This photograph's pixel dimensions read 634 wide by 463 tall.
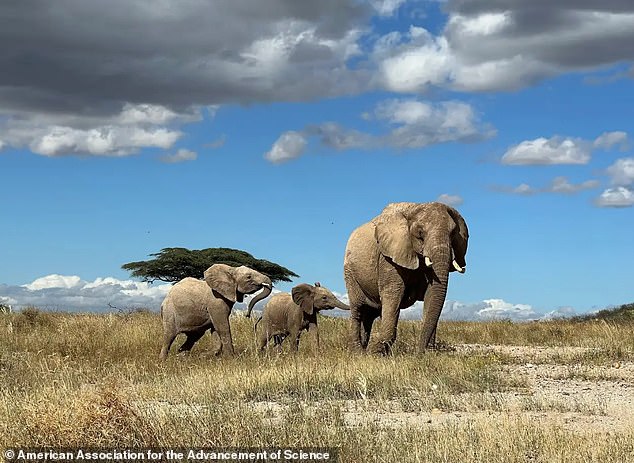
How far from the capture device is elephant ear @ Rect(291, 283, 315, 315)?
60.6ft

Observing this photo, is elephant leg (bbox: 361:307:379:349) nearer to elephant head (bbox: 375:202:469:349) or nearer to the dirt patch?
elephant head (bbox: 375:202:469:349)

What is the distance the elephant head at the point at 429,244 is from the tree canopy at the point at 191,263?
95.6ft

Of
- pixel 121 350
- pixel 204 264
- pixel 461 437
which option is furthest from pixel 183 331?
pixel 204 264

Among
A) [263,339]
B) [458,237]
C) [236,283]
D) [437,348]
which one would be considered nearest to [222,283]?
[236,283]

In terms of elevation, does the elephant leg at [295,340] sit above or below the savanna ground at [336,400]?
above

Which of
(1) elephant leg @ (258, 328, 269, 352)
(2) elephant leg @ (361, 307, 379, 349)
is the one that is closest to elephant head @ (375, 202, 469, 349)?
(2) elephant leg @ (361, 307, 379, 349)

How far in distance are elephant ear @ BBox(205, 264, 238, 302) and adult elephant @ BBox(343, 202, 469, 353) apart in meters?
2.66

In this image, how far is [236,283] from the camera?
1698 centimetres

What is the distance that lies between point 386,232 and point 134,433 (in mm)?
8425

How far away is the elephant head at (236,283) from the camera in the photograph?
16906 millimetres

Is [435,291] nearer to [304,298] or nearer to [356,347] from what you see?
[356,347]

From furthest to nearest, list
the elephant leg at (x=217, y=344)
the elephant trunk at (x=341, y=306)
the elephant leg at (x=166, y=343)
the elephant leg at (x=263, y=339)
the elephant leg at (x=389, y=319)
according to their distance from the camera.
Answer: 1. the elephant leg at (x=263, y=339)
2. the elephant trunk at (x=341, y=306)
3. the elephant leg at (x=166, y=343)
4. the elephant leg at (x=217, y=344)
5. the elephant leg at (x=389, y=319)

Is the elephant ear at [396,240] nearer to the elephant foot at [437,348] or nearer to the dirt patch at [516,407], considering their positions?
the elephant foot at [437,348]

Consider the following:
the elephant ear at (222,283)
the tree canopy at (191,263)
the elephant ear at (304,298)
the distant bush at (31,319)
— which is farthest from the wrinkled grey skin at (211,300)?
the tree canopy at (191,263)
